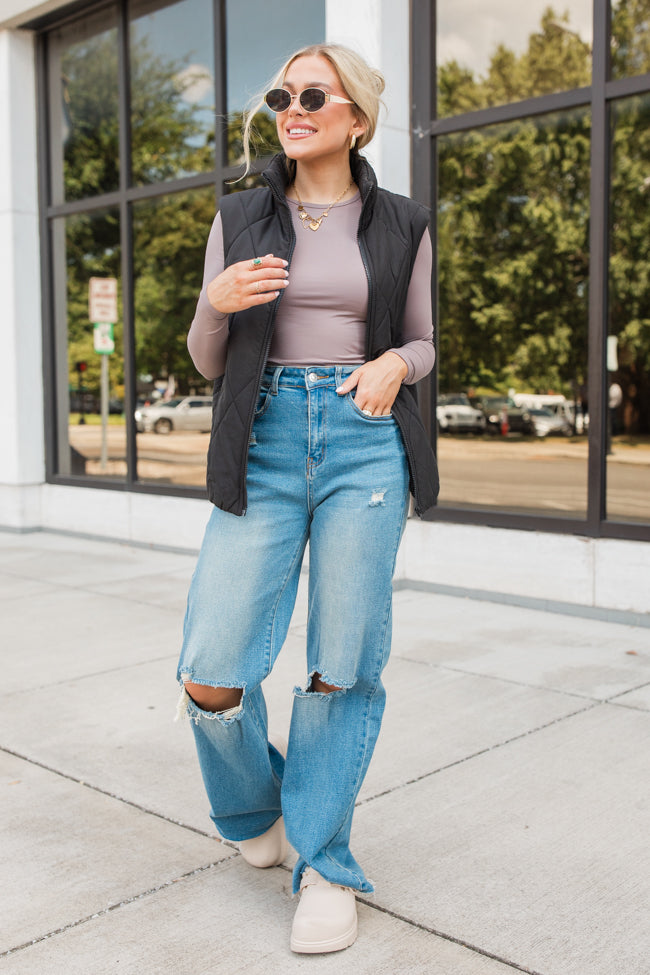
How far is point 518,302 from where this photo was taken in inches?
842

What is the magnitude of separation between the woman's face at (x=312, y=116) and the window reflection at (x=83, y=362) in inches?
265

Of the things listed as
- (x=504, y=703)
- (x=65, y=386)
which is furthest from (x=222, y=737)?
(x=65, y=386)

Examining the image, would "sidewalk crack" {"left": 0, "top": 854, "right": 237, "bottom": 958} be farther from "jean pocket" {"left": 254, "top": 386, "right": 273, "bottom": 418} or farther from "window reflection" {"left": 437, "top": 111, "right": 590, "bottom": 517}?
"window reflection" {"left": 437, "top": 111, "right": 590, "bottom": 517}

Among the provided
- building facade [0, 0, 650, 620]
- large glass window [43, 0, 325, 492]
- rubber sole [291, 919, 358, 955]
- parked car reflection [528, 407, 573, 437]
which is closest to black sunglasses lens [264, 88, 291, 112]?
building facade [0, 0, 650, 620]

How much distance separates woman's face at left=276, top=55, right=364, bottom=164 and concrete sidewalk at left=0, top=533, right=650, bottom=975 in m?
1.86

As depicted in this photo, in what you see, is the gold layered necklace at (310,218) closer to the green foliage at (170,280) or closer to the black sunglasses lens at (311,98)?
the black sunglasses lens at (311,98)

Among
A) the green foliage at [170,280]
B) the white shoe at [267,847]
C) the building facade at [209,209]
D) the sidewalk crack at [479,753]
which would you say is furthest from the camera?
the green foliage at [170,280]

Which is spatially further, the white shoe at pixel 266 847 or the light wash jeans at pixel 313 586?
the white shoe at pixel 266 847

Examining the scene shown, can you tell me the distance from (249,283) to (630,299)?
19.2 meters

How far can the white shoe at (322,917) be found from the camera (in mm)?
2270

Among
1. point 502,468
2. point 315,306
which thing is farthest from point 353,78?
point 502,468

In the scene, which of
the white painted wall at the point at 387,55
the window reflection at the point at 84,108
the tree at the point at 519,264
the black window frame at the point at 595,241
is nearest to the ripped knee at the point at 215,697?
the black window frame at the point at 595,241

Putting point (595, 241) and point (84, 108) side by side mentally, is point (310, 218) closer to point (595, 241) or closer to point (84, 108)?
point (595, 241)

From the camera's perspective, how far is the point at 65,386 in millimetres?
9508
